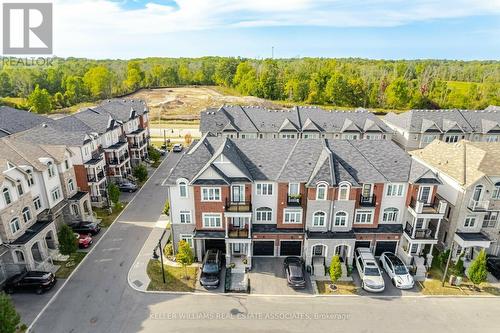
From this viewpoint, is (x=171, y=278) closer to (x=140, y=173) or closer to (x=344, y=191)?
(x=344, y=191)

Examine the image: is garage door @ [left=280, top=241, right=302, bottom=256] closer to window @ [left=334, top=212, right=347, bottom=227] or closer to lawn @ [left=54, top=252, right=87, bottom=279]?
window @ [left=334, top=212, right=347, bottom=227]

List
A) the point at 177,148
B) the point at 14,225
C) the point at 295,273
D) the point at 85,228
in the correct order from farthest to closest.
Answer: the point at 177,148, the point at 85,228, the point at 295,273, the point at 14,225

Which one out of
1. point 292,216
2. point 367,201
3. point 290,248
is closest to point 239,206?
point 292,216

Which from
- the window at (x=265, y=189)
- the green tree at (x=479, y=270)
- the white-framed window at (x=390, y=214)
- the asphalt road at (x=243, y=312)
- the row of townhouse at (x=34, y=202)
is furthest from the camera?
the white-framed window at (x=390, y=214)

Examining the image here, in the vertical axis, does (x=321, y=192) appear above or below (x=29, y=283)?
above

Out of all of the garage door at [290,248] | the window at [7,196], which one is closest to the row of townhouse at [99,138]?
the window at [7,196]

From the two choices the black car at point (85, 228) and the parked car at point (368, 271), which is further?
the black car at point (85, 228)

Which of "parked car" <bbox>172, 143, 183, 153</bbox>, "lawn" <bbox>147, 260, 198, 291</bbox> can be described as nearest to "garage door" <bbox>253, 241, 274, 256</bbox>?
"lawn" <bbox>147, 260, 198, 291</bbox>

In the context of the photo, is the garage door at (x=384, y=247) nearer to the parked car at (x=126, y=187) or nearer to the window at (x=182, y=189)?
the window at (x=182, y=189)
